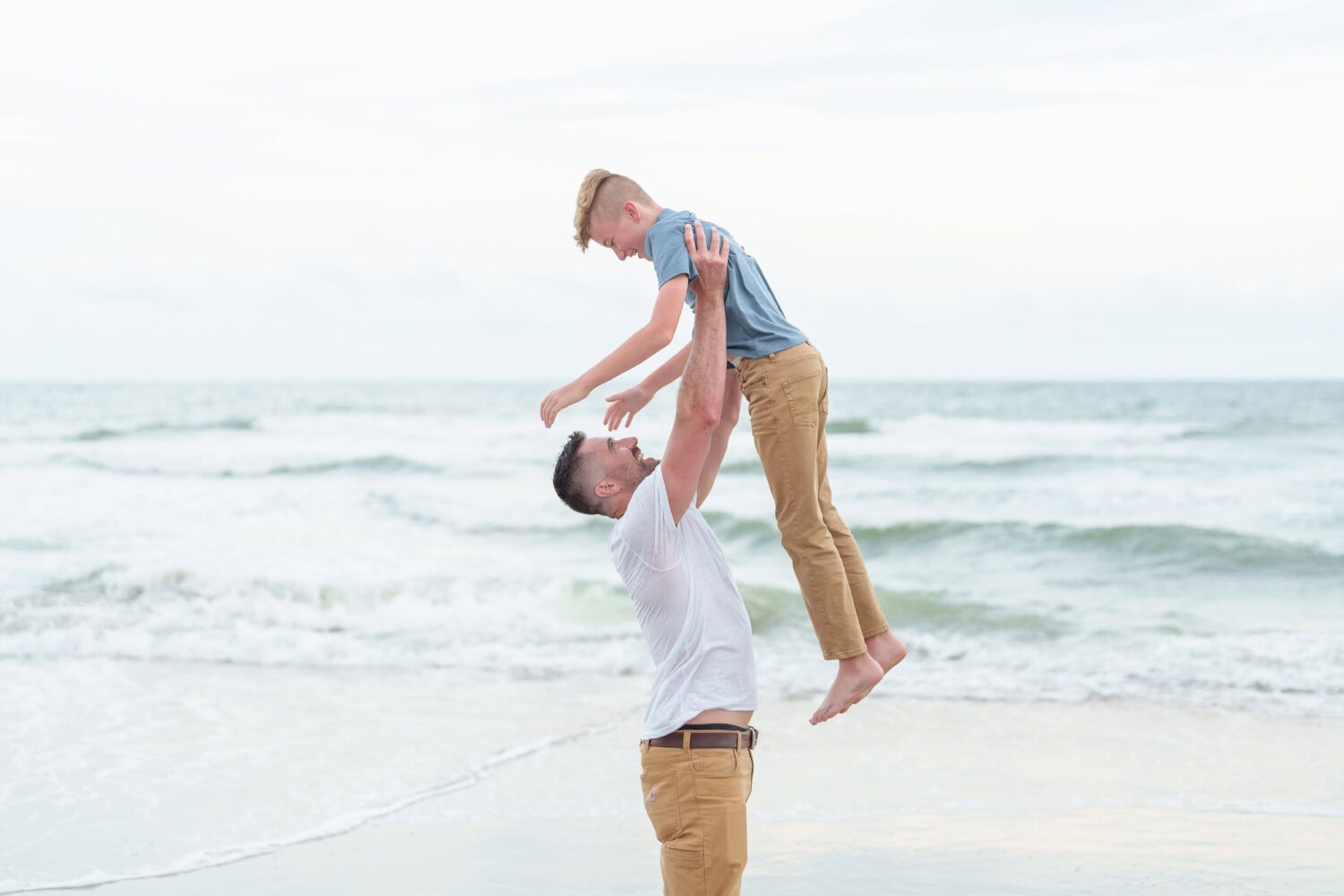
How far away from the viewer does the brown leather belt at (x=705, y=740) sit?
262cm

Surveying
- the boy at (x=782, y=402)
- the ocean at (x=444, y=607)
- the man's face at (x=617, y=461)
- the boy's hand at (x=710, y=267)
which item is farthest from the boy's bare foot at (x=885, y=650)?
the ocean at (x=444, y=607)

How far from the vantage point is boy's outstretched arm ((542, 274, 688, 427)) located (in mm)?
2879

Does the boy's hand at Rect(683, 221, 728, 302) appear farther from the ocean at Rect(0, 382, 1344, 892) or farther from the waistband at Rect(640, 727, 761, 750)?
the ocean at Rect(0, 382, 1344, 892)

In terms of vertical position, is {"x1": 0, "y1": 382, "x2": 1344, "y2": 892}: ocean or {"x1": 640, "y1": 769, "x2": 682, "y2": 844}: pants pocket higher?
{"x1": 640, "y1": 769, "x2": 682, "y2": 844}: pants pocket

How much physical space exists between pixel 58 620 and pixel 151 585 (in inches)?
58.6

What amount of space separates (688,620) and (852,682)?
860 millimetres

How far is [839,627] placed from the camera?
3.36 metres

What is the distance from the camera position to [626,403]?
3.39 metres

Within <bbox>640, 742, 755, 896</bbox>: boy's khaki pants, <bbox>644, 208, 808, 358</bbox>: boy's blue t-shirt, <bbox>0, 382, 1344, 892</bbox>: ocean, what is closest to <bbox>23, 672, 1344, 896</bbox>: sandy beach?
<bbox>0, 382, 1344, 892</bbox>: ocean

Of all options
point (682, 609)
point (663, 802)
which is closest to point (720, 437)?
point (682, 609)

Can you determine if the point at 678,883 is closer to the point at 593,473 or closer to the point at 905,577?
the point at 593,473

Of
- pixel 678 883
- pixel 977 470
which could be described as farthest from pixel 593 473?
pixel 977 470

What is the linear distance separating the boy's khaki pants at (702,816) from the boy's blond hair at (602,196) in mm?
1483

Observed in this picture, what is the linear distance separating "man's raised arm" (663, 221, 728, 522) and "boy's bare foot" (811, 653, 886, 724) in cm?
95
